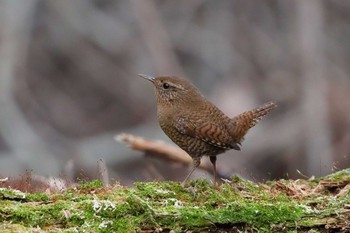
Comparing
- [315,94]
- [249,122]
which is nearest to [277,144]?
[315,94]

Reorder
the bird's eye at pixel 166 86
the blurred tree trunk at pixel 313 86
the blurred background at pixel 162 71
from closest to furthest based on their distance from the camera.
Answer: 1. the bird's eye at pixel 166 86
2. the blurred tree trunk at pixel 313 86
3. the blurred background at pixel 162 71

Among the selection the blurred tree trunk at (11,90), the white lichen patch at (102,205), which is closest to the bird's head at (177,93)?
the white lichen patch at (102,205)

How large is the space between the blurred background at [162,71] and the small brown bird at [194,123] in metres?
5.28

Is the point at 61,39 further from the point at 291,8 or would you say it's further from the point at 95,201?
the point at 95,201

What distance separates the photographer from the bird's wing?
6.33m

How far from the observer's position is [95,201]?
487cm

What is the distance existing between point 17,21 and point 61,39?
0.70 meters

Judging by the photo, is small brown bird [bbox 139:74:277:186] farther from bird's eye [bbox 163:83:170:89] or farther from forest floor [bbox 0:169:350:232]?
forest floor [bbox 0:169:350:232]

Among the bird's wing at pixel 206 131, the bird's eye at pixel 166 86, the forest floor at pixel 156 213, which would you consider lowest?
the forest floor at pixel 156 213

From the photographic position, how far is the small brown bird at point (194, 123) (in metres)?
6.36

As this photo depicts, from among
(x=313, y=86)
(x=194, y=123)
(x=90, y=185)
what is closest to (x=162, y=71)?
(x=313, y=86)

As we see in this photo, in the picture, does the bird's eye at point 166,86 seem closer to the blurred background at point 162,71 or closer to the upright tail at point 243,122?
the upright tail at point 243,122

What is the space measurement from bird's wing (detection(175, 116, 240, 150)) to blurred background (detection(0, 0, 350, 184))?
18.0ft

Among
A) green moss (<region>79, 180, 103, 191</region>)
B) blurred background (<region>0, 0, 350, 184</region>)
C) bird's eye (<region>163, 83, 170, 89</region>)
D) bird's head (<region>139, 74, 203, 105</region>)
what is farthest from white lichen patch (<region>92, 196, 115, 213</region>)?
blurred background (<region>0, 0, 350, 184</region>)
